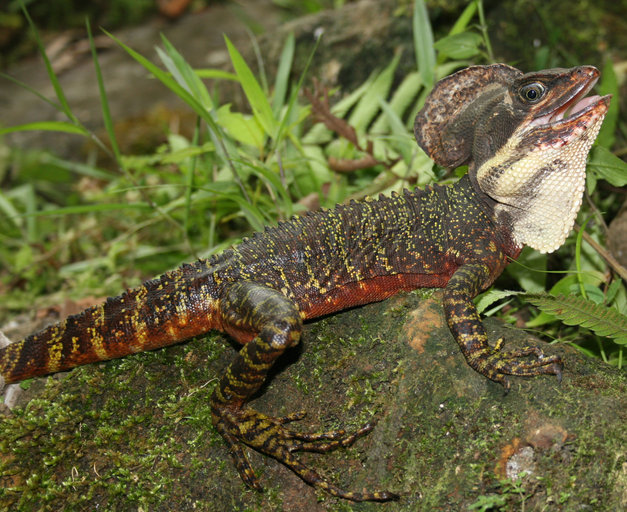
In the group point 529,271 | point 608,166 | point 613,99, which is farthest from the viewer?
point 613,99

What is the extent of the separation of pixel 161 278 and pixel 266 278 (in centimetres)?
83

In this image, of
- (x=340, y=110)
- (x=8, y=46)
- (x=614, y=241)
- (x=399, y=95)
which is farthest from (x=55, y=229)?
(x=8, y=46)

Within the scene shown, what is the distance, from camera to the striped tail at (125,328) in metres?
4.14

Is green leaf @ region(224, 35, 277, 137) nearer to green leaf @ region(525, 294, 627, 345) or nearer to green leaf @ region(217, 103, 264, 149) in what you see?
green leaf @ region(217, 103, 264, 149)

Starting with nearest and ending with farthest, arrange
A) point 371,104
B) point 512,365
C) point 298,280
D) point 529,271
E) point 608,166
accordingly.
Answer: point 512,365 → point 298,280 → point 608,166 → point 529,271 → point 371,104

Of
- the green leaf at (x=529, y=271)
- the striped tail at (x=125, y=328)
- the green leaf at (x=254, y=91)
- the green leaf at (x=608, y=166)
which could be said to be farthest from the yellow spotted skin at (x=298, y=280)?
the green leaf at (x=254, y=91)

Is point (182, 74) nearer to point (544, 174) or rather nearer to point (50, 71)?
point (50, 71)

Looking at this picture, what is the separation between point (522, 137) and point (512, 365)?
1588 mm

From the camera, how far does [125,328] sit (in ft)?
13.6

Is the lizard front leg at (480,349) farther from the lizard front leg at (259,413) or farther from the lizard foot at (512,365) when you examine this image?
the lizard front leg at (259,413)

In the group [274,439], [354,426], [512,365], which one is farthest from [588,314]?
[274,439]

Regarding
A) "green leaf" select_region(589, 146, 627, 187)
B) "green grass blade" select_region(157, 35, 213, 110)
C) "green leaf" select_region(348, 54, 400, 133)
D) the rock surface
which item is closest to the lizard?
the rock surface

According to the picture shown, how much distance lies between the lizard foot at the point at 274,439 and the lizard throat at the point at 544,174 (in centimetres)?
197

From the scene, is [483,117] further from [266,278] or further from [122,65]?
[122,65]
